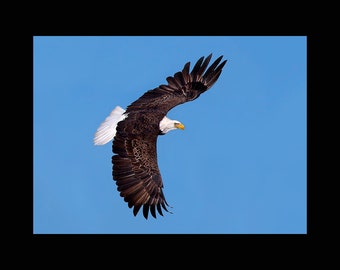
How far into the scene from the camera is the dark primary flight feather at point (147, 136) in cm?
1027

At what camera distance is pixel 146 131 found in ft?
36.4

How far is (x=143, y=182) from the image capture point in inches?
409

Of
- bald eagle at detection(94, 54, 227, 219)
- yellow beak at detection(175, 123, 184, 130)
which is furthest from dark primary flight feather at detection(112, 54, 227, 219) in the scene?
yellow beak at detection(175, 123, 184, 130)

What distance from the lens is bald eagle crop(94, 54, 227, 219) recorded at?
10.3 metres

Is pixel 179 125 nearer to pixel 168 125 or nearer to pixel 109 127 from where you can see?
pixel 168 125

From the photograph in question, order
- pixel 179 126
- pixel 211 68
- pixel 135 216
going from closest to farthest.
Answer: pixel 135 216 < pixel 179 126 < pixel 211 68

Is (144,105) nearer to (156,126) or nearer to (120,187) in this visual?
(156,126)

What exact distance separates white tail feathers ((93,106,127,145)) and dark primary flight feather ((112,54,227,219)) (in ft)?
1.24

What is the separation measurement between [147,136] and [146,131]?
0.12m

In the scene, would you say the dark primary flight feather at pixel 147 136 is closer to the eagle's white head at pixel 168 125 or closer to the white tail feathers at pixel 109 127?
the eagle's white head at pixel 168 125

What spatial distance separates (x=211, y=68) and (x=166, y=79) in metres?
0.89

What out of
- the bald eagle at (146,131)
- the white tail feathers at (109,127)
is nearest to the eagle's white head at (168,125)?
the bald eagle at (146,131)

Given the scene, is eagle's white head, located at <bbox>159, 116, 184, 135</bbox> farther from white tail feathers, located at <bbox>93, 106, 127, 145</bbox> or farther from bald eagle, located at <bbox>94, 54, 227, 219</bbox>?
white tail feathers, located at <bbox>93, 106, 127, 145</bbox>

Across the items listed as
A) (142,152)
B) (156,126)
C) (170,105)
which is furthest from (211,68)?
(142,152)
